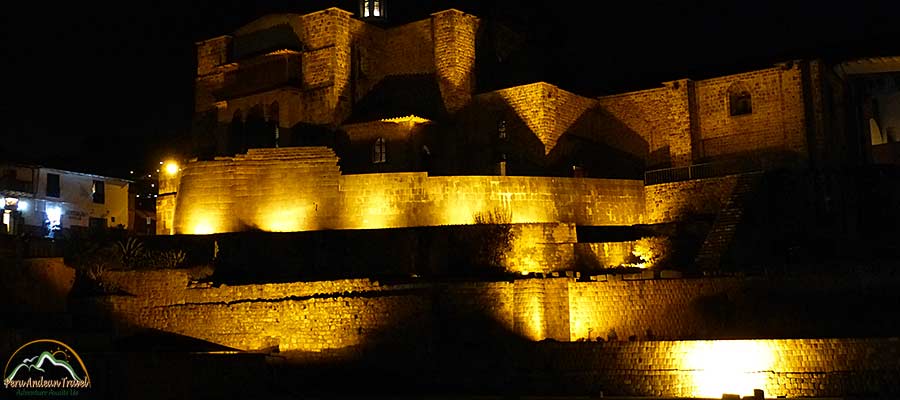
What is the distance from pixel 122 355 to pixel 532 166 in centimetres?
1852

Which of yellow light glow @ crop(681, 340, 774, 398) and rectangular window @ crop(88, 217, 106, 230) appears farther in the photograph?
rectangular window @ crop(88, 217, 106, 230)

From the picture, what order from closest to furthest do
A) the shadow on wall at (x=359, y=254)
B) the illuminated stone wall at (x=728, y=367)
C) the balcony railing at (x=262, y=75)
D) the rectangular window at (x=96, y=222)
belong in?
the illuminated stone wall at (x=728, y=367) → the shadow on wall at (x=359, y=254) → the balcony railing at (x=262, y=75) → the rectangular window at (x=96, y=222)

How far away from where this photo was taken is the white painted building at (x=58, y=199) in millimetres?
37375

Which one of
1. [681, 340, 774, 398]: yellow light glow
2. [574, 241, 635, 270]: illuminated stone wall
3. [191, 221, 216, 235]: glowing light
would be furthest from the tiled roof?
[681, 340, 774, 398]: yellow light glow

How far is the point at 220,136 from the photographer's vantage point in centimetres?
3831

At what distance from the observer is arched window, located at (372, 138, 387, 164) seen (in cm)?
3409

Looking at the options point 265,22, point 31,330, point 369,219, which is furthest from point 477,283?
point 265,22

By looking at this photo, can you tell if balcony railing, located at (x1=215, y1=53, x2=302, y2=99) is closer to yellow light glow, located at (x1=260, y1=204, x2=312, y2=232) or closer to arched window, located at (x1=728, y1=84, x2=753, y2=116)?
yellow light glow, located at (x1=260, y1=204, x2=312, y2=232)

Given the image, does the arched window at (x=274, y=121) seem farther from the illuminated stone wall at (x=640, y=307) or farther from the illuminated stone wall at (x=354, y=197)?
the illuminated stone wall at (x=640, y=307)

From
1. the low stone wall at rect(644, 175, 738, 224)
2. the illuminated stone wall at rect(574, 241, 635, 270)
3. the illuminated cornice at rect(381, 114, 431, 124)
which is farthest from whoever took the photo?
the illuminated cornice at rect(381, 114, 431, 124)

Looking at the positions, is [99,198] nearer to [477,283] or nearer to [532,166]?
[532,166]
